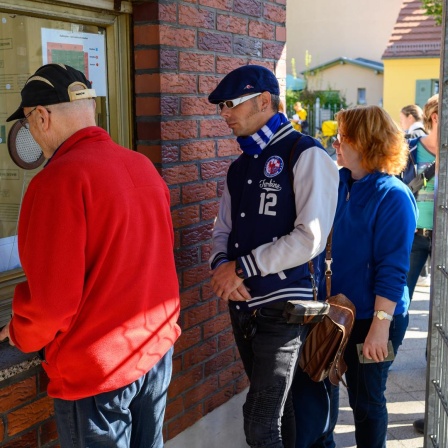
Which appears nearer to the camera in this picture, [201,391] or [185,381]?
[185,381]

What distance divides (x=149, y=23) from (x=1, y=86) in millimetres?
729

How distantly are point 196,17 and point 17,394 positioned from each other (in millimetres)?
1892

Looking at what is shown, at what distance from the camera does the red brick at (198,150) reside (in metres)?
3.30

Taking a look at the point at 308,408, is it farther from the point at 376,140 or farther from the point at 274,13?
the point at 274,13

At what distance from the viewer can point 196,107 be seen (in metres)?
3.35

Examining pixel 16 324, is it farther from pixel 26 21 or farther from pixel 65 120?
pixel 26 21

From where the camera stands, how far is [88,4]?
2902 millimetres

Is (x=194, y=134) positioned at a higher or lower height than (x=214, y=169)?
higher

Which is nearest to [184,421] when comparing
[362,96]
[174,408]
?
[174,408]

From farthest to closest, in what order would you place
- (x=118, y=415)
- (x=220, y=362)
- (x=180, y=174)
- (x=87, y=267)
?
(x=220, y=362), (x=180, y=174), (x=118, y=415), (x=87, y=267)

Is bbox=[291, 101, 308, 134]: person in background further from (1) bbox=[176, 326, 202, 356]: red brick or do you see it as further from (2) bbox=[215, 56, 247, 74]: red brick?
(1) bbox=[176, 326, 202, 356]: red brick

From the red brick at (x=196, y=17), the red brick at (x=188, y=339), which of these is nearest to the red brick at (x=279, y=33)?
the red brick at (x=196, y=17)

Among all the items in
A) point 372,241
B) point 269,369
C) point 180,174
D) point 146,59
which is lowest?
point 269,369

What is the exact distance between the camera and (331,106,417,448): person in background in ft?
9.88
